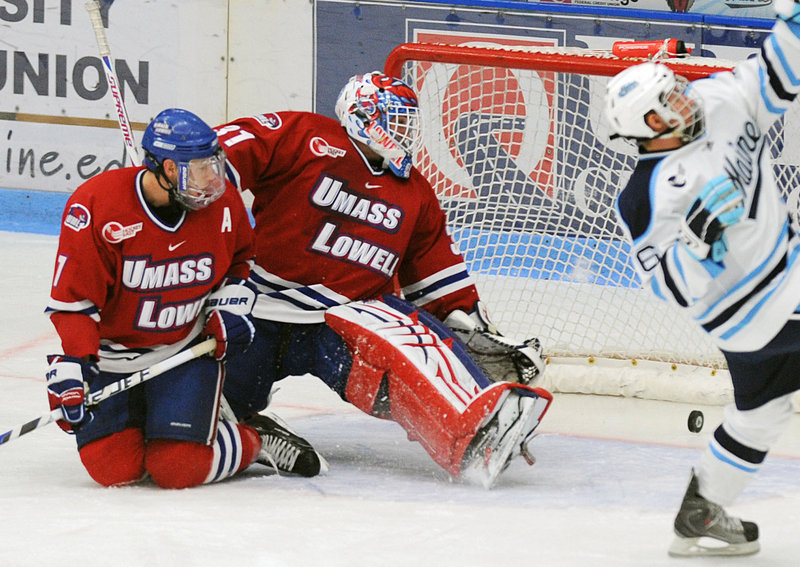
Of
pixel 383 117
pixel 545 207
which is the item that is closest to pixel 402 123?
pixel 383 117

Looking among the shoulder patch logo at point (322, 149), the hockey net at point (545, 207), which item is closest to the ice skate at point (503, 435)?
the shoulder patch logo at point (322, 149)

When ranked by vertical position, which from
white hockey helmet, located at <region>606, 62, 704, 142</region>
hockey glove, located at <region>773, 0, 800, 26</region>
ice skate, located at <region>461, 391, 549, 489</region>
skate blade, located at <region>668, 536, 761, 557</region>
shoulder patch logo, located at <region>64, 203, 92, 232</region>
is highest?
hockey glove, located at <region>773, 0, 800, 26</region>

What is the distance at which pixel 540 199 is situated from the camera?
14.8ft

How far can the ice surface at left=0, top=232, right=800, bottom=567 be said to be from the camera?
2297mm

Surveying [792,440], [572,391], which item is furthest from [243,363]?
[792,440]

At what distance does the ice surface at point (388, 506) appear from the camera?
7.54 ft

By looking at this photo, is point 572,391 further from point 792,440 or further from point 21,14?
point 21,14

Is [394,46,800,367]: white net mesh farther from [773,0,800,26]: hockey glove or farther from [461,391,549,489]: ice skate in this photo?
[773,0,800,26]: hockey glove

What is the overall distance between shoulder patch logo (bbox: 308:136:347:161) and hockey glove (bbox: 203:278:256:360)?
402mm

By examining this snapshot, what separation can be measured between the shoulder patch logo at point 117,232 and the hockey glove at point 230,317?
→ 28cm

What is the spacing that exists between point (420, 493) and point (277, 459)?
38 centimetres

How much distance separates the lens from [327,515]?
2.56m

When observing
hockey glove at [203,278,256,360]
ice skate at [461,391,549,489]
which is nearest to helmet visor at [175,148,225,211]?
hockey glove at [203,278,256,360]

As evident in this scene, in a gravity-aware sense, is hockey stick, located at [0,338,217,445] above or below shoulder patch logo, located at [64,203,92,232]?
below
